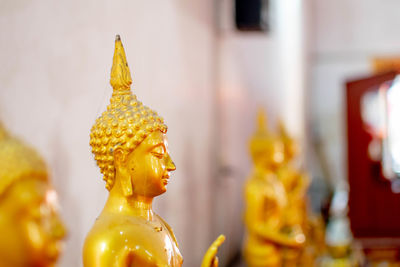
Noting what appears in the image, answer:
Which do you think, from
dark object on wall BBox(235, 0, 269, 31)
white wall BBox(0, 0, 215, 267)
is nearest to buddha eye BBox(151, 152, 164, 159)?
white wall BBox(0, 0, 215, 267)

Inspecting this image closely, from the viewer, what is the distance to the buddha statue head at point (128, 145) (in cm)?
121

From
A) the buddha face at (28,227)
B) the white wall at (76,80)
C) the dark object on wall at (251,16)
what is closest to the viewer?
the buddha face at (28,227)

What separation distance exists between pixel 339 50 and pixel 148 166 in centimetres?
917

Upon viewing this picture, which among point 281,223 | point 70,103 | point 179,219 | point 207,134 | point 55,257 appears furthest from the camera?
point 207,134

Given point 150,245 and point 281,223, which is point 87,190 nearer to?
point 150,245

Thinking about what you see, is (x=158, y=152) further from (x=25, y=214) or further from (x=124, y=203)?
(x=25, y=214)

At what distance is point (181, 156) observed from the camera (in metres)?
2.54

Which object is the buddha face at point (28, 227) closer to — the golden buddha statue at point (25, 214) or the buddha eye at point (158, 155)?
the golden buddha statue at point (25, 214)

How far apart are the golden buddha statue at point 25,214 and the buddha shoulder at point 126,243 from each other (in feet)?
1.13

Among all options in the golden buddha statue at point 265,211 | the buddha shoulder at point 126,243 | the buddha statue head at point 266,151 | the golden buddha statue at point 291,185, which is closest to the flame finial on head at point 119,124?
the buddha shoulder at point 126,243

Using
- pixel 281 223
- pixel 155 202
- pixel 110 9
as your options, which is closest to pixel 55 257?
pixel 155 202

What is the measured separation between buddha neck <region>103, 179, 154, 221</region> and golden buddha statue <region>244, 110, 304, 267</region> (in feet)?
5.50

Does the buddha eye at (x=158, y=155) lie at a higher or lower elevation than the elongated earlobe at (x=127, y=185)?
higher

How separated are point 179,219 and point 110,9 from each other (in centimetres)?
92
